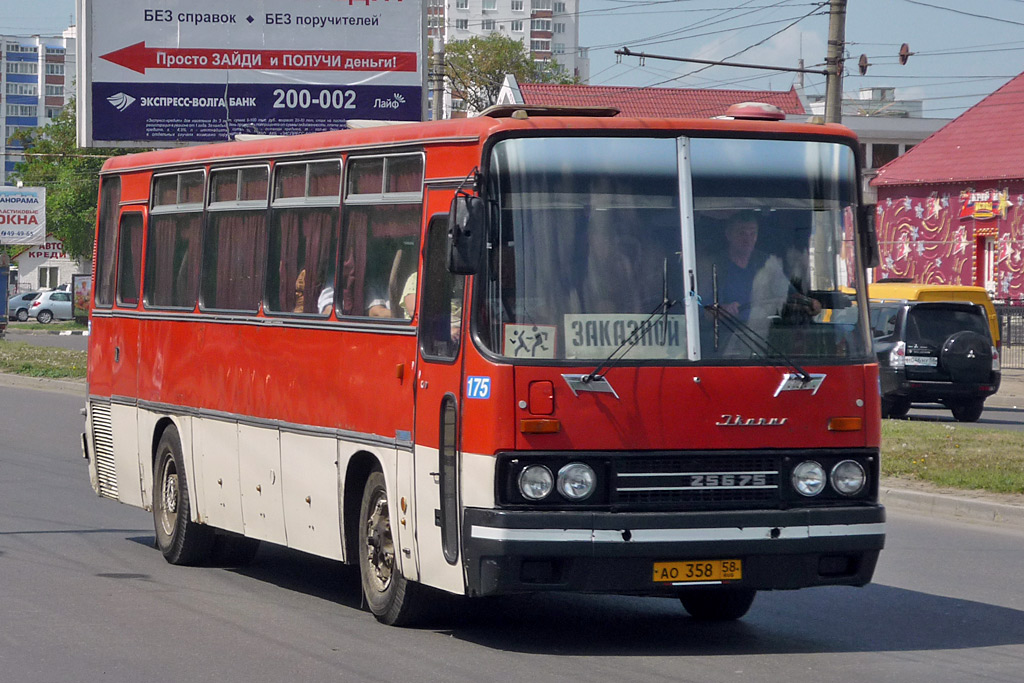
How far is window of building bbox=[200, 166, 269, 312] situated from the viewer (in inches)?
405

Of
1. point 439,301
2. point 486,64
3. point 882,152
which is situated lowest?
point 439,301

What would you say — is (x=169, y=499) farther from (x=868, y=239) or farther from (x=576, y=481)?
(x=868, y=239)

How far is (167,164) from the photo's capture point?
38.3 ft

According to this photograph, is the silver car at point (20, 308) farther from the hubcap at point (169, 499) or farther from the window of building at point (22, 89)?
the window of building at point (22, 89)

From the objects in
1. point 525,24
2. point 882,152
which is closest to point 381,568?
point 882,152

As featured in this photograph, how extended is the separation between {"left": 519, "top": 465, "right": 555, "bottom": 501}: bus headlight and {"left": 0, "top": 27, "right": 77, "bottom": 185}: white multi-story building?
163m

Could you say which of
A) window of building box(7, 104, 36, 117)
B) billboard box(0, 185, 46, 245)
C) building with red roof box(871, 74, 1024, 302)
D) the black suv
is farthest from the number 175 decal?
window of building box(7, 104, 36, 117)

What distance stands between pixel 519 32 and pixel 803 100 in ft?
346

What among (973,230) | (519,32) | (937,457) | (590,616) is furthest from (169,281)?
(519,32)

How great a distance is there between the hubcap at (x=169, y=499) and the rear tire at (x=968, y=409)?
14.9m

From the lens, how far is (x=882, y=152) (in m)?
71.6

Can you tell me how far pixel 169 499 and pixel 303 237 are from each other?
275cm

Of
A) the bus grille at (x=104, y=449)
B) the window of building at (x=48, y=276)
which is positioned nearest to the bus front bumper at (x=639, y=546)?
the bus grille at (x=104, y=449)

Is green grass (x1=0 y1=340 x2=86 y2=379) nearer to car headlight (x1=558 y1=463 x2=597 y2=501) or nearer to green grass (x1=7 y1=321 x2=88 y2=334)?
green grass (x1=7 y1=321 x2=88 y2=334)
